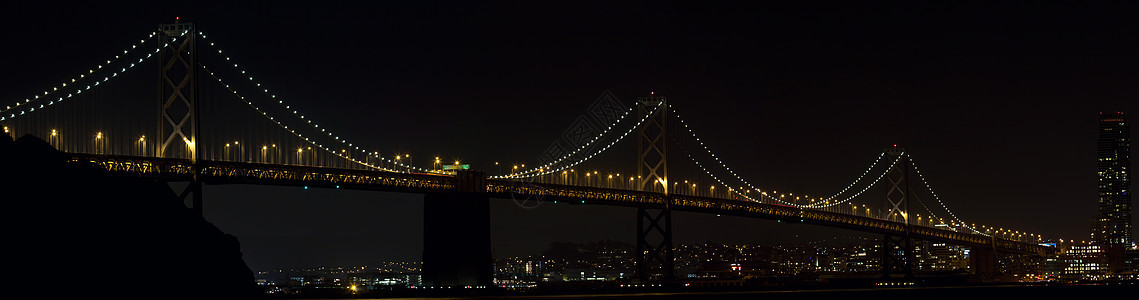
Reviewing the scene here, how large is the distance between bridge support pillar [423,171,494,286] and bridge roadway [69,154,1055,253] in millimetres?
2707

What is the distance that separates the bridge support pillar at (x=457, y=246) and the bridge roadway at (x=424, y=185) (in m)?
2.71

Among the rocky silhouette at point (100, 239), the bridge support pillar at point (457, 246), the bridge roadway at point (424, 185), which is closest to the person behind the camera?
the rocky silhouette at point (100, 239)

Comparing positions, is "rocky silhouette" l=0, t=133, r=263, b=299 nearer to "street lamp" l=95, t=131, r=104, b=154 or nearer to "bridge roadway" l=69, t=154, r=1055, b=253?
"bridge roadway" l=69, t=154, r=1055, b=253

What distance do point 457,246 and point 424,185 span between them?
6.55 meters

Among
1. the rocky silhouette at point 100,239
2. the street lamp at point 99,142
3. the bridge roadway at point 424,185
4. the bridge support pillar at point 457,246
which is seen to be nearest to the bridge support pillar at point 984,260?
the bridge roadway at point 424,185

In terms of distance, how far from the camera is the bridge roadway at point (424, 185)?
188ft

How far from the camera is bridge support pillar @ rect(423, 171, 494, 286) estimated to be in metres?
64.9

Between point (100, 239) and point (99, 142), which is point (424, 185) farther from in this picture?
point (100, 239)

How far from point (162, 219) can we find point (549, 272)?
13740 cm

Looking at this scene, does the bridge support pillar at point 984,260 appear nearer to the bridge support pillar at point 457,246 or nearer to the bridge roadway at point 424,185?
the bridge roadway at point 424,185

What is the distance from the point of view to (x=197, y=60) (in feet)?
203

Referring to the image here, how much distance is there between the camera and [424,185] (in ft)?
233

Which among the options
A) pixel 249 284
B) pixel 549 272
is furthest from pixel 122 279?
pixel 549 272

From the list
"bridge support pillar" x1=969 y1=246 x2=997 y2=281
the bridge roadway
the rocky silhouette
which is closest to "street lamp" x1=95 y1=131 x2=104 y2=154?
the bridge roadway
